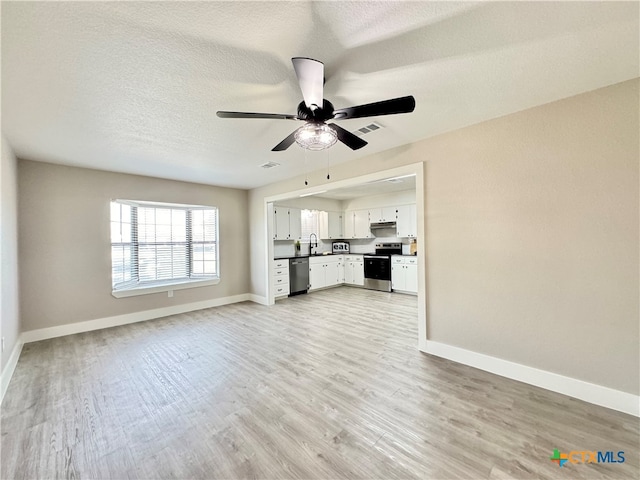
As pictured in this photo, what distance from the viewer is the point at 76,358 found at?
9.91 feet

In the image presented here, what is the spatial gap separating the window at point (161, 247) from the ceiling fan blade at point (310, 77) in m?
4.28

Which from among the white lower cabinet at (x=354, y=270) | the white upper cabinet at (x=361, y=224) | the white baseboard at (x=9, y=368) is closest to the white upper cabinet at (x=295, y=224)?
the white lower cabinet at (x=354, y=270)

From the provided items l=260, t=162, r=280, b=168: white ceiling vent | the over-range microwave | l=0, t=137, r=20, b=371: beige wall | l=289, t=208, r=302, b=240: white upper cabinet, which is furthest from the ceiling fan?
the over-range microwave

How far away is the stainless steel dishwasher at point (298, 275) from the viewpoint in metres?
6.18

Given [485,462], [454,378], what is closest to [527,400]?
[454,378]

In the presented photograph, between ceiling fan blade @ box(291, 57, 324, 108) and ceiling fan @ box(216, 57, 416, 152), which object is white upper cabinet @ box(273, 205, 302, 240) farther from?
ceiling fan blade @ box(291, 57, 324, 108)

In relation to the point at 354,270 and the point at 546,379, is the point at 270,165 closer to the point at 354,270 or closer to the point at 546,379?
the point at 546,379

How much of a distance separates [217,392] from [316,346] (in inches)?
51.5

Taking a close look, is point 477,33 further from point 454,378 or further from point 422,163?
point 454,378

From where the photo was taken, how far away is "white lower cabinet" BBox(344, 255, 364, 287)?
280 inches

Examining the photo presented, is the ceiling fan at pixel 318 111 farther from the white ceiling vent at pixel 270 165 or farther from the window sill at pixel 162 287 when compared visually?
the window sill at pixel 162 287

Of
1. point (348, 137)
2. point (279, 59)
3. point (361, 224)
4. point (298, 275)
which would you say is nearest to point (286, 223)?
point (298, 275)

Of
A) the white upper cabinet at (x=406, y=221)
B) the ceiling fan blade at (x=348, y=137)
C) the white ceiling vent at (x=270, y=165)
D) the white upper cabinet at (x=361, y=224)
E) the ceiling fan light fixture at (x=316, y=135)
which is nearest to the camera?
the ceiling fan light fixture at (x=316, y=135)

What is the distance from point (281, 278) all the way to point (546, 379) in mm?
4702
